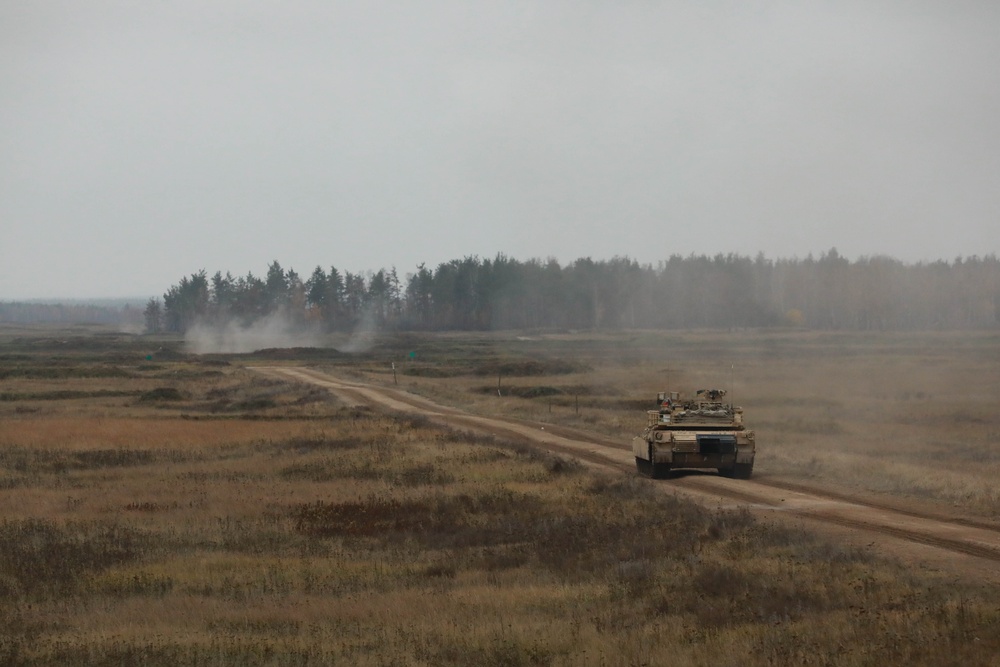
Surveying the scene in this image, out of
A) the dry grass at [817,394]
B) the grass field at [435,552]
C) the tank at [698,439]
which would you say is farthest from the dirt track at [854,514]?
the dry grass at [817,394]

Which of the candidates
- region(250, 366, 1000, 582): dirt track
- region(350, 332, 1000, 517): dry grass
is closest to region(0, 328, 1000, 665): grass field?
region(350, 332, 1000, 517): dry grass

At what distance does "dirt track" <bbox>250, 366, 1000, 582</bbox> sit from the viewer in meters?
19.3

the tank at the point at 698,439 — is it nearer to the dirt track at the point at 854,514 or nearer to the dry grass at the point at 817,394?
the dirt track at the point at 854,514

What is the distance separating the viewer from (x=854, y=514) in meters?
25.3

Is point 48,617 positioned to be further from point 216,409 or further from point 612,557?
point 216,409

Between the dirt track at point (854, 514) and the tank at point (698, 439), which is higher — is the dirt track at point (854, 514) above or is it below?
below

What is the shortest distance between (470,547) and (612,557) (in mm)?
3507

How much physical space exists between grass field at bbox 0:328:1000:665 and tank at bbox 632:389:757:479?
4.03ft

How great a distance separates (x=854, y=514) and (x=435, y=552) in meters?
9.43

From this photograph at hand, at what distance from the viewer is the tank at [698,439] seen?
31828 mm

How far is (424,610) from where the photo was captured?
56.2 feet

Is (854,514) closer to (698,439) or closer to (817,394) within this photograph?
(698,439)

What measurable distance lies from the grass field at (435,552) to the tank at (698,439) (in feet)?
4.03

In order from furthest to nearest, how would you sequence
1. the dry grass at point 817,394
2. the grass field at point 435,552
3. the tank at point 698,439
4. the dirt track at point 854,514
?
the dry grass at point 817,394
the tank at point 698,439
the dirt track at point 854,514
the grass field at point 435,552
